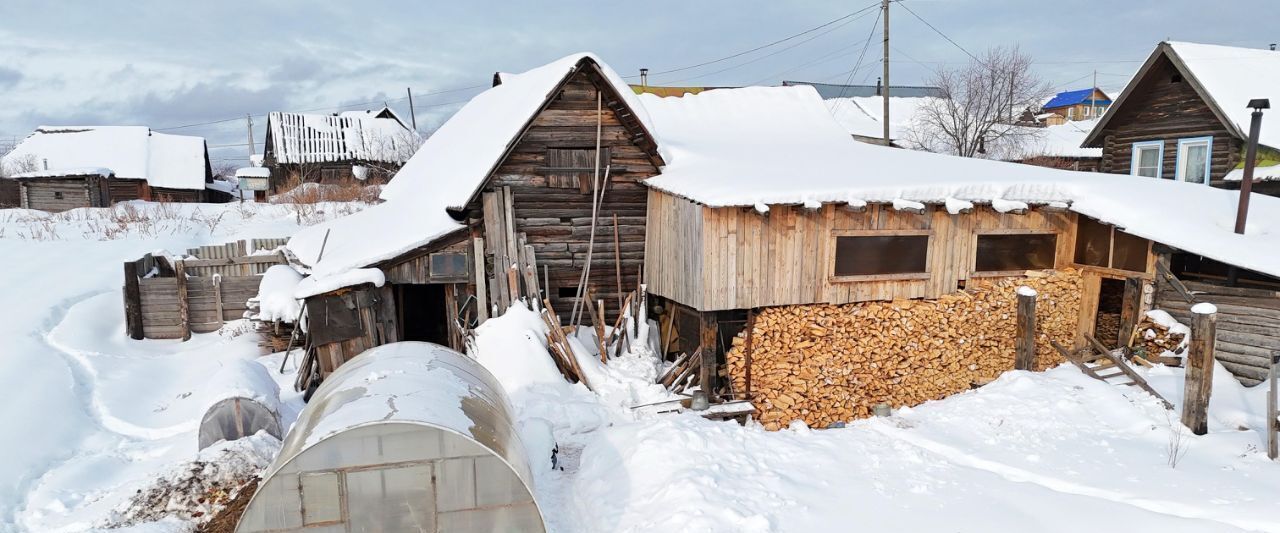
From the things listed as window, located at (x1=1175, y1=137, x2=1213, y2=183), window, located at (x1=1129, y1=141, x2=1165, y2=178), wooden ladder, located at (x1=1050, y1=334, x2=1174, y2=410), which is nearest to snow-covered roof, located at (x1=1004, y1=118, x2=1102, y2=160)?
window, located at (x1=1129, y1=141, x2=1165, y2=178)

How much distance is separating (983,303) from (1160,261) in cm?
274

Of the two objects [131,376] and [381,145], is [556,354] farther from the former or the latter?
[381,145]

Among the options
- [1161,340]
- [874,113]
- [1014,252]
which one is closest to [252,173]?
[1014,252]

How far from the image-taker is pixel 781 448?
29.3ft

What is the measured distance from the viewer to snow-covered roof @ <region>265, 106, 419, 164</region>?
3109 cm

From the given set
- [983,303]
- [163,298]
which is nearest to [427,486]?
[983,303]

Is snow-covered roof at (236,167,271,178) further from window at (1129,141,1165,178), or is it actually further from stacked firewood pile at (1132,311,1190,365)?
window at (1129,141,1165,178)

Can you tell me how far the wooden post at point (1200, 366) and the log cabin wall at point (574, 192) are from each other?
28.0 ft

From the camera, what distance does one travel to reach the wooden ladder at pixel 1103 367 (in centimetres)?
973

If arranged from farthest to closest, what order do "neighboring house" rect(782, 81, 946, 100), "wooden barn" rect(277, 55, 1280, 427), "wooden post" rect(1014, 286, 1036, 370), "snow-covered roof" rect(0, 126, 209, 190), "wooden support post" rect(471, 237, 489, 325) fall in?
"neighboring house" rect(782, 81, 946, 100), "snow-covered roof" rect(0, 126, 209, 190), "wooden support post" rect(471, 237, 489, 325), "wooden post" rect(1014, 286, 1036, 370), "wooden barn" rect(277, 55, 1280, 427)

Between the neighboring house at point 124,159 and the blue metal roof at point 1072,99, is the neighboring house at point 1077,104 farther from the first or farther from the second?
the neighboring house at point 124,159

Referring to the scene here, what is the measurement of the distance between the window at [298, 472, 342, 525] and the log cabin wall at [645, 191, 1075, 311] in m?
6.05

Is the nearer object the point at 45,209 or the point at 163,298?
the point at 163,298

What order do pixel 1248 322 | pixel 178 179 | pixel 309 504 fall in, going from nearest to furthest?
pixel 309 504 < pixel 1248 322 < pixel 178 179
